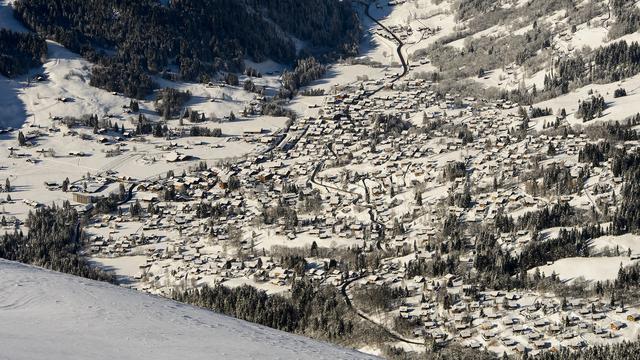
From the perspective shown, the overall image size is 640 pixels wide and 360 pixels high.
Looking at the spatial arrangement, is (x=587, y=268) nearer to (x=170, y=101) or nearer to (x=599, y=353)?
(x=599, y=353)

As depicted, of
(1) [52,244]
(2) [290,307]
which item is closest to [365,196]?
(2) [290,307]

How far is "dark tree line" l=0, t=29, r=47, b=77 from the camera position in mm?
187375

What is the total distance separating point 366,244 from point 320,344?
59.3m

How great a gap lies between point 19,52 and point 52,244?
2914 inches

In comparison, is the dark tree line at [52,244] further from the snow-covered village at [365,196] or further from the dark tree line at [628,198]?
the dark tree line at [628,198]

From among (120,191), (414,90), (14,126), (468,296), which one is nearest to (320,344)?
(468,296)

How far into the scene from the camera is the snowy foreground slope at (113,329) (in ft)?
185

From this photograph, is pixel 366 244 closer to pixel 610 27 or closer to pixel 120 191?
pixel 120 191

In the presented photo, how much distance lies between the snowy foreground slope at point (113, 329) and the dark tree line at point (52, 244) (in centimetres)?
4716

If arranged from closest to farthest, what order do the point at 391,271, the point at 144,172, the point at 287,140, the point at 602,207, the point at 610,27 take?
the point at 391,271 → the point at 602,207 → the point at 144,172 → the point at 287,140 → the point at 610,27

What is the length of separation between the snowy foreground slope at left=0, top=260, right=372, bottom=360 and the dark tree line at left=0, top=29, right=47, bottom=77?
397 feet

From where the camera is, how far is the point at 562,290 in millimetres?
107250

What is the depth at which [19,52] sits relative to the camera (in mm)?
191500

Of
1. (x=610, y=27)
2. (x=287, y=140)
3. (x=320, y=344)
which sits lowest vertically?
(x=320, y=344)
